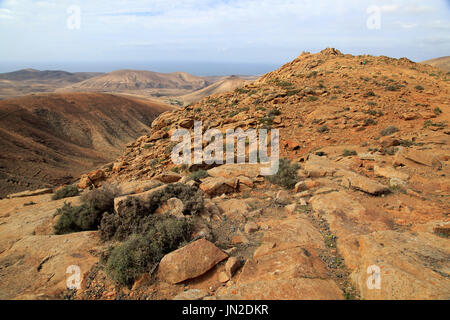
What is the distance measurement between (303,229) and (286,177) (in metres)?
2.29

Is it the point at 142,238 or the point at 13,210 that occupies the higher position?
the point at 142,238

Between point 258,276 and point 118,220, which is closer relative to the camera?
point 258,276

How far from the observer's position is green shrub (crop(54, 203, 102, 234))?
5.12 m

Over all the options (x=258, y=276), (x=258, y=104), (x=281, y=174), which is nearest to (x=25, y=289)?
(x=258, y=276)

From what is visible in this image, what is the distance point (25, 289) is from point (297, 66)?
2150 centimetres

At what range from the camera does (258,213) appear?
513 cm

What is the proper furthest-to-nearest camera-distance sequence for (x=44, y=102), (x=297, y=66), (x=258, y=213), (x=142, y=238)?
(x=44, y=102), (x=297, y=66), (x=258, y=213), (x=142, y=238)

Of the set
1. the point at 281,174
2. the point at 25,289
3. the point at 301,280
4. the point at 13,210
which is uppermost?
the point at 281,174

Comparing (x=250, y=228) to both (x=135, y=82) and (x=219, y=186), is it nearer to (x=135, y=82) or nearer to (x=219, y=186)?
(x=219, y=186)

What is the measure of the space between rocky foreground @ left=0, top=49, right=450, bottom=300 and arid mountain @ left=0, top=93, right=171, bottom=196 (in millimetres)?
13331

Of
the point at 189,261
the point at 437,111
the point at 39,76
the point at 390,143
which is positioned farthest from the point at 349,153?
the point at 39,76

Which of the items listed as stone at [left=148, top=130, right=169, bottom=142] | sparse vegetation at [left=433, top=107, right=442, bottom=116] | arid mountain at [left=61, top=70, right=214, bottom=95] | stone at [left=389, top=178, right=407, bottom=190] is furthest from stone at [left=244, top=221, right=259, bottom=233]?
arid mountain at [left=61, top=70, right=214, bottom=95]

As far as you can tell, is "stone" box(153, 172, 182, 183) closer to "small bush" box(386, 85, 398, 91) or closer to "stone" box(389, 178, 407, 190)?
"stone" box(389, 178, 407, 190)

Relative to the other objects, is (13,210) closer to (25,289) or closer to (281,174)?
(25,289)
